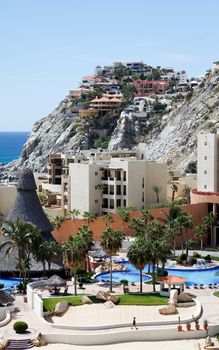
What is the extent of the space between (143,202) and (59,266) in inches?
1090

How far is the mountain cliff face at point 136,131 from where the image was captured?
122250 millimetres

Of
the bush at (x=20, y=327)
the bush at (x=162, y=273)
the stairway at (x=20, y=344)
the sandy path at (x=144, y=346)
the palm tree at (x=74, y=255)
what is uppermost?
the palm tree at (x=74, y=255)

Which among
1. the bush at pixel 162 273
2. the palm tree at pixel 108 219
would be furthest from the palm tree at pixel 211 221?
the bush at pixel 162 273

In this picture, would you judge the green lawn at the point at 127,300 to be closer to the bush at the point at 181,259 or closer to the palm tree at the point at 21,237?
the palm tree at the point at 21,237

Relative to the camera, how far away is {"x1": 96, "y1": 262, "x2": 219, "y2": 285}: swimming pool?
6038 cm

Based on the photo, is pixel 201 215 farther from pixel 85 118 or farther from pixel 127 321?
pixel 85 118

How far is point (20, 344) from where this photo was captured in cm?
4128

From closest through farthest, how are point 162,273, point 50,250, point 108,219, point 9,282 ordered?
point 50,250 < point 9,282 < point 162,273 < point 108,219

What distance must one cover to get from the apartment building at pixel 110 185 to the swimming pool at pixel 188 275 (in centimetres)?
1879

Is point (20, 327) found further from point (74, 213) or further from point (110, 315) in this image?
point (74, 213)

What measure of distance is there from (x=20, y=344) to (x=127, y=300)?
1044cm

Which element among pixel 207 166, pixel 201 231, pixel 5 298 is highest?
pixel 207 166

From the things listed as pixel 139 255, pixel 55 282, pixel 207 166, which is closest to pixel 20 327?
pixel 55 282

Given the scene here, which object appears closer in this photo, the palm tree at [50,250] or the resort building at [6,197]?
the palm tree at [50,250]
